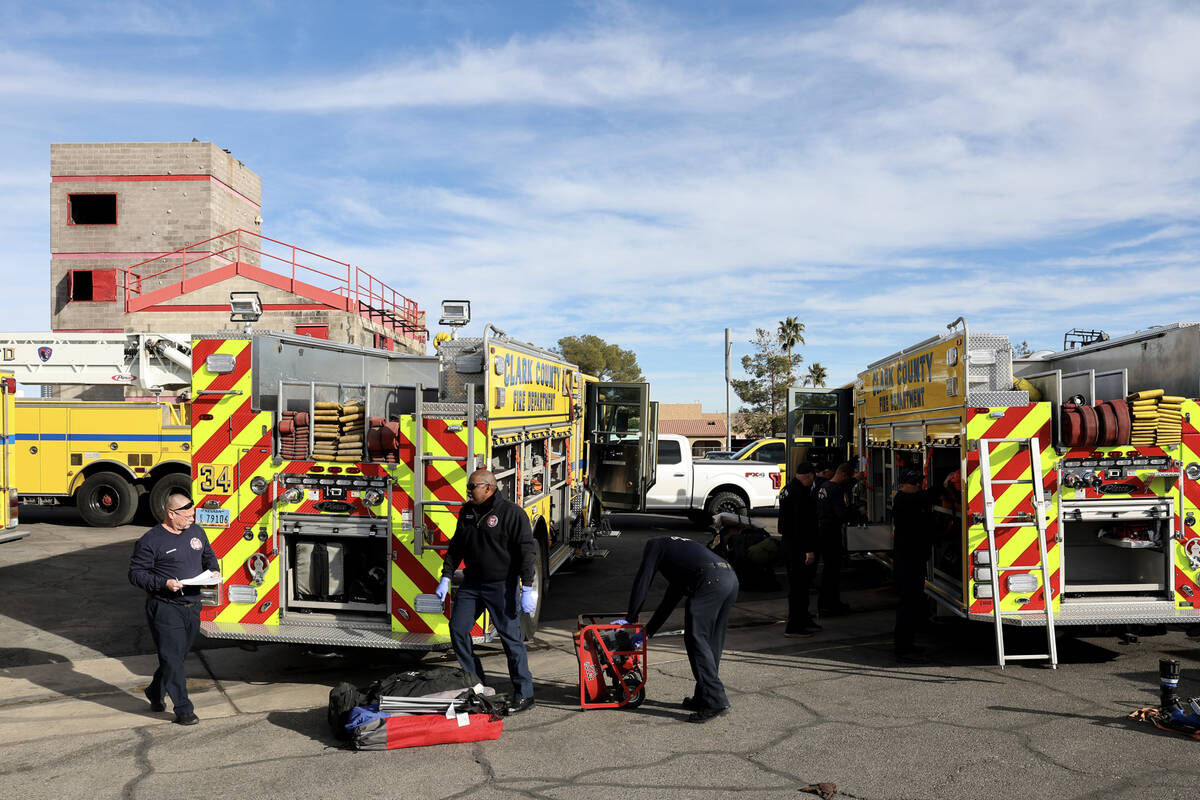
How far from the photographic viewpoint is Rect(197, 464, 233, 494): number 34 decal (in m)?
7.02

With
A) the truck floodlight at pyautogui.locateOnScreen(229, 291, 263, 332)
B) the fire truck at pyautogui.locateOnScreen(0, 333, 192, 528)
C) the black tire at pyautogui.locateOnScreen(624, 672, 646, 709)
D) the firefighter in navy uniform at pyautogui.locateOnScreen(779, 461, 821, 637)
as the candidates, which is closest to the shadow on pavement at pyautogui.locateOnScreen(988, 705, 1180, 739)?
the black tire at pyautogui.locateOnScreen(624, 672, 646, 709)

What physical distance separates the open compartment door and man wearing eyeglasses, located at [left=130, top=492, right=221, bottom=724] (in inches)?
285

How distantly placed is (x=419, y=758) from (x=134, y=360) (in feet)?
29.0

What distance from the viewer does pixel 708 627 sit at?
6.14 metres

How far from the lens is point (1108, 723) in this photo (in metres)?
5.82

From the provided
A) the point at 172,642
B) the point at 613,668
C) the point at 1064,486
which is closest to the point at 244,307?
the point at 172,642

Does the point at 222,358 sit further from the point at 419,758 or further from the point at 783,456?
the point at 783,456

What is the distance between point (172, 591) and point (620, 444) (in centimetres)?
797

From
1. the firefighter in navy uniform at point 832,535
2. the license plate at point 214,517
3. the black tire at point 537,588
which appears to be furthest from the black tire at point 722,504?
the license plate at point 214,517

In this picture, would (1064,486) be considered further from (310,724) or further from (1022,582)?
(310,724)

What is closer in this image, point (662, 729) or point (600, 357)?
point (662, 729)

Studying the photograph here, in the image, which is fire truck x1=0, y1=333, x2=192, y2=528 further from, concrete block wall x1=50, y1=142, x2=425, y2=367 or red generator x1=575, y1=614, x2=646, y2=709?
concrete block wall x1=50, y1=142, x2=425, y2=367

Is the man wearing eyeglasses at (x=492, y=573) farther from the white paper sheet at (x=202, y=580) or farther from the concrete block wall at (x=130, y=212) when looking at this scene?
the concrete block wall at (x=130, y=212)

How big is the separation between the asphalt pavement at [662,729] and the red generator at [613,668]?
0.39 ft
